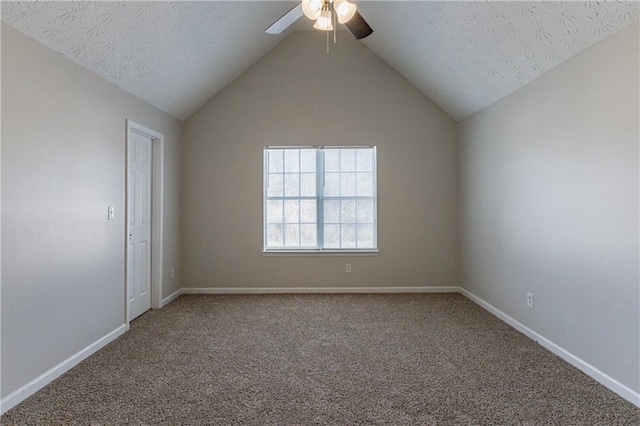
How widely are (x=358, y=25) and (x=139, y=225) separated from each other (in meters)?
2.92

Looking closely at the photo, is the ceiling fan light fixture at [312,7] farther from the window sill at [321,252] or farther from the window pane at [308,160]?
the window sill at [321,252]

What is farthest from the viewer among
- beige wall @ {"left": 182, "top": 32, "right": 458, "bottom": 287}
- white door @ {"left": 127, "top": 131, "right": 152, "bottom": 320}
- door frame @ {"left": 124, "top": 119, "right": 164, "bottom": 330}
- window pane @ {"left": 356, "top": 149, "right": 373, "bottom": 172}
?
window pane @ {"left": 356, "top": 149, "right": 373, "bottom": 172}

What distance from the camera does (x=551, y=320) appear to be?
2.75m

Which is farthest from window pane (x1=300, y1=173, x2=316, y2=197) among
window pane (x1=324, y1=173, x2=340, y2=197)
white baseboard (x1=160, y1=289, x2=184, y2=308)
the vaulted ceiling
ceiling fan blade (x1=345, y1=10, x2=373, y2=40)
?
ceiling fan blade (x1=345, y1=10, x2=373, y2=40)

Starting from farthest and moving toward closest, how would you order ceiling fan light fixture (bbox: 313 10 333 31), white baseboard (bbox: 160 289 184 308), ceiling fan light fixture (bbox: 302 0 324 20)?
white baseboard (bbox: 160 289 184 308), ceiling fan light fixture (bbox: 313 10 333 31), ceiling fan light fixture (bbox: 302 0 324 20)

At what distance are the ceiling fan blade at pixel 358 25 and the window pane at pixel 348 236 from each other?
2555 mm

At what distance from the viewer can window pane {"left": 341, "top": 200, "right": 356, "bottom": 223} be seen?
462cm

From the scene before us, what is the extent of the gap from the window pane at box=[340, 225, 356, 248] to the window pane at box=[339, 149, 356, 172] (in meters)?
0.79

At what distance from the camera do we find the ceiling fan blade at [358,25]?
92.4 inches

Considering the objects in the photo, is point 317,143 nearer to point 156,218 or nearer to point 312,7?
point 156,218

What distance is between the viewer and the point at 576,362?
245 cm

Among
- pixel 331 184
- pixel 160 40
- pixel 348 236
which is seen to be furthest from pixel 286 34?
pixel 348 236

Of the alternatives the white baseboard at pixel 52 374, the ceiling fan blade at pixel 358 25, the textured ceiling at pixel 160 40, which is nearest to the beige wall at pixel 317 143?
the textured ceiling at pixel 160 40

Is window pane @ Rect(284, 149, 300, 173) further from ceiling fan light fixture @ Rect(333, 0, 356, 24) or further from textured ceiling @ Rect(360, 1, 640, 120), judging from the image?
ceiling fan light fixture @ Rect(333, 0, 356, 24)
